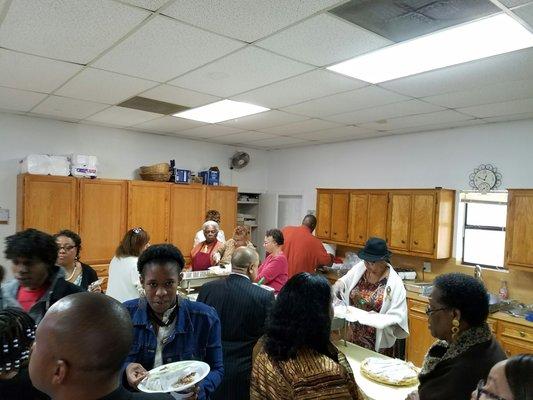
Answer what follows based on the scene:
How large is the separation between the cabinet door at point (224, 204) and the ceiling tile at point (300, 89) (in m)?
Answer: 2.54

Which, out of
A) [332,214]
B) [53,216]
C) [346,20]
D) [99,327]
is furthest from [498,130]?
[53,216]

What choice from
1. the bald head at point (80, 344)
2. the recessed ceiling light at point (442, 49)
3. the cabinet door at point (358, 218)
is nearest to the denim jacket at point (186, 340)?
the bald head at point (80, 344)

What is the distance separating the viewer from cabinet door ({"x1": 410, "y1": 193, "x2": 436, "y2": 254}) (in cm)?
449

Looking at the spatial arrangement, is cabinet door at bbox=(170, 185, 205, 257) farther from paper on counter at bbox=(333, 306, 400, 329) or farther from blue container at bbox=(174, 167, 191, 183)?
paper on counter at bbox=(333, 306, 400, 329)

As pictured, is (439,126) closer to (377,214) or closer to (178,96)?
(377,214)

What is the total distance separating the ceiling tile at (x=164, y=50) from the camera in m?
2.20

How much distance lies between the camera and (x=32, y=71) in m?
3.01

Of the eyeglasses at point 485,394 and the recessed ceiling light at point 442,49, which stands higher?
the recessed ceiling light at point 442,49

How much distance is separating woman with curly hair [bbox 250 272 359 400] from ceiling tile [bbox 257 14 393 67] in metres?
1.40

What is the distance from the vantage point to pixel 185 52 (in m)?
2.51

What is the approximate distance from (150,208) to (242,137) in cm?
183

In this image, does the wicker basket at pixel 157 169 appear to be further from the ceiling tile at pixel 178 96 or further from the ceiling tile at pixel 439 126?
the ceiling tile at pixel 439 126

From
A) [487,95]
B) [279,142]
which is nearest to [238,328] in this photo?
[487,95]

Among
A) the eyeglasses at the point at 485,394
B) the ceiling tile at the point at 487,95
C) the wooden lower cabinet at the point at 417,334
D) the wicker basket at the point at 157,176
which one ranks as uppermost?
the ceiling tile at the point at 487,95
